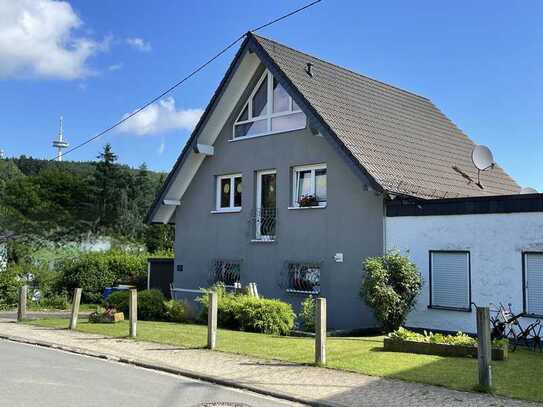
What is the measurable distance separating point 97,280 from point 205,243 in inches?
344

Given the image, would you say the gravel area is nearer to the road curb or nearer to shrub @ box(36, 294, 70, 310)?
the road curb

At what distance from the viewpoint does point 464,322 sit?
15.0 meters

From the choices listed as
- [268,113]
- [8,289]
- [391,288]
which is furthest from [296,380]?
[8,289]

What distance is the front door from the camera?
20.0m

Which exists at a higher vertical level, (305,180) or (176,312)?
(305,180)

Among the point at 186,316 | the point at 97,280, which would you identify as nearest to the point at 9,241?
the point at 97,280

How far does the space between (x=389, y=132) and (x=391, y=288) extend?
6.76 metres

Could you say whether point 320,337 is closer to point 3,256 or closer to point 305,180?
point 305,180

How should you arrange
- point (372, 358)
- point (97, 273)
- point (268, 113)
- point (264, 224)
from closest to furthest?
point (372, 358) < point (264, 224) < point (268, 113) < point (97, 273)

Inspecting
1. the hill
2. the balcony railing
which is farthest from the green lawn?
the hill

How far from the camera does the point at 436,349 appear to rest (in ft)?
39.1

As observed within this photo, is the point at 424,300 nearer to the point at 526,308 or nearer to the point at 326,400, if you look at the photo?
the point at 526,308

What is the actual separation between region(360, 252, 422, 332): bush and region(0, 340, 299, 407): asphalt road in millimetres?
6292

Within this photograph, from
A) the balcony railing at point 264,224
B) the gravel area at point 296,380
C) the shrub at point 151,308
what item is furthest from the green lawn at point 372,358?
the balcony railing at point 264,224
